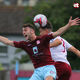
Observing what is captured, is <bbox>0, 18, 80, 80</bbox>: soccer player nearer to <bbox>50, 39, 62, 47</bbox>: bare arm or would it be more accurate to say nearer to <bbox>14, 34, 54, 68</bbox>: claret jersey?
<bbox>14, 34, 54, 68</bbox>: claret jersey

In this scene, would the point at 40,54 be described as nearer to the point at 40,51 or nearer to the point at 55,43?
the point at 40,51

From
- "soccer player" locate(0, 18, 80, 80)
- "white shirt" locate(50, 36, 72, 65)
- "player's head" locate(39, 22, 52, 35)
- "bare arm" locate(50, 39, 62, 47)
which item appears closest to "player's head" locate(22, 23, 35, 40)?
"soccer player" locate(0, 18, 80, 80)

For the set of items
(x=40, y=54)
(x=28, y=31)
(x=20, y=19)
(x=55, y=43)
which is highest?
(x=20, y=19)

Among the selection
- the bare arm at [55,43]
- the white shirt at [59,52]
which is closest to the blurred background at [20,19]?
the white shirt at [59,52]

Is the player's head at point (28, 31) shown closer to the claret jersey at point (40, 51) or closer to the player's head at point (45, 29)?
the claret jersey at point (40, 51)

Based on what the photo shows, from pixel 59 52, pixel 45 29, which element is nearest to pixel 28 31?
pixel 45 29

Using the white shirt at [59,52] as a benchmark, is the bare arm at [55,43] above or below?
above

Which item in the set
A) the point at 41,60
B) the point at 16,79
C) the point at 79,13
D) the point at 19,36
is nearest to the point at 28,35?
the point at 41,60

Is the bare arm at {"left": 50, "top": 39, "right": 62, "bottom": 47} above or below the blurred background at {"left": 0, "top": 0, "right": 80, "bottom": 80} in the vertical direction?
below

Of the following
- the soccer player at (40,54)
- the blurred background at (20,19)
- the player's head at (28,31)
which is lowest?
the soccer player at (40,54)

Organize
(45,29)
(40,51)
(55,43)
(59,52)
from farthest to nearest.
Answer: (59,52) → (55,43) → (45,29) → (40,51)

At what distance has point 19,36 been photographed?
40938mm

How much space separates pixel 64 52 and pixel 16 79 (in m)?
11.5

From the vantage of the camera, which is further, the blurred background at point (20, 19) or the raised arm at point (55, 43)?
the blurred background at point (20, 19)
